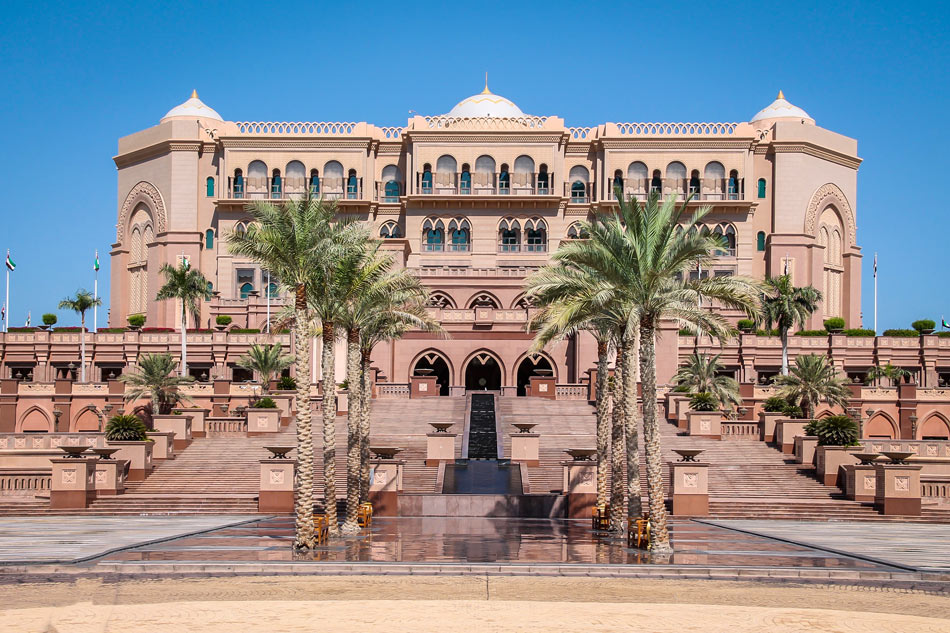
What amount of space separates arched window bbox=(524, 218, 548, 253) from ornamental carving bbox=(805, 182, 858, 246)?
18294 mm

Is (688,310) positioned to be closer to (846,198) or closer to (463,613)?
(463,613)

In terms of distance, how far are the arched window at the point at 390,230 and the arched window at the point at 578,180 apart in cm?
1277

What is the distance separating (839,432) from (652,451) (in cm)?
1473

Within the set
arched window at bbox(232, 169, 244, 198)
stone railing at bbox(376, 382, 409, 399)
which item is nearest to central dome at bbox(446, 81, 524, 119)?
arched window at bbox(232, 169, 244, 198)

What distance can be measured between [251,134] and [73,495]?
4792cm

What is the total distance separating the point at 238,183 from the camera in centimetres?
7662

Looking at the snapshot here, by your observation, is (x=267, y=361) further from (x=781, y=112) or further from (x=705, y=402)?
(x=781, y=112)

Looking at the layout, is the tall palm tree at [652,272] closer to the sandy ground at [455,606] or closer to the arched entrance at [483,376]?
the sandy ground at [455,606]

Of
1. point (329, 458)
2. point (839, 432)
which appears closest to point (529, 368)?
point (839, 432)

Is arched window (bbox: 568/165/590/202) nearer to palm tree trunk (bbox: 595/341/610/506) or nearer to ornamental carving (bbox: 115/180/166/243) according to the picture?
ornamental carving (bbox: 115/180/166/243)

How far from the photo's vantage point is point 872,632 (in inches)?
637

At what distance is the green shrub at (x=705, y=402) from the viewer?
4228cm

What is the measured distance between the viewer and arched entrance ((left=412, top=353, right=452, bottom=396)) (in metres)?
55.9

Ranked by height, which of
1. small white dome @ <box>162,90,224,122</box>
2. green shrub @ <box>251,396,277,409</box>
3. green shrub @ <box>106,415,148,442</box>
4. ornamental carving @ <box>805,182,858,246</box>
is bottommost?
green shrub @ <box>106,415,148,442</box>
